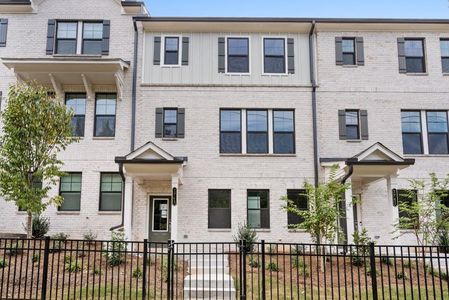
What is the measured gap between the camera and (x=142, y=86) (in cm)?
1775

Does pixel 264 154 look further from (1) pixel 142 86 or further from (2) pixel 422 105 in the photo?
(2) pixel 422 105

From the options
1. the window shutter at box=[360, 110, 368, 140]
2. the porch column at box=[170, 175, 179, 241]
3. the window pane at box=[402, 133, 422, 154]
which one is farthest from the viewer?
the window pane at box=[402, 133, 422, 154]

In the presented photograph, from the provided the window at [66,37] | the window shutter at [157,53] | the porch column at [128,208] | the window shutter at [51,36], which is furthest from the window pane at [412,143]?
the window shutter at [51,36]

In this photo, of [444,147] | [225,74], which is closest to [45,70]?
[225,74]

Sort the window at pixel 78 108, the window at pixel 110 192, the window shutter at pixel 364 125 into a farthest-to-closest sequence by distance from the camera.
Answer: the window at pixel 78 108, the window shutter at pixel 364 125, the window at pixel 110 192

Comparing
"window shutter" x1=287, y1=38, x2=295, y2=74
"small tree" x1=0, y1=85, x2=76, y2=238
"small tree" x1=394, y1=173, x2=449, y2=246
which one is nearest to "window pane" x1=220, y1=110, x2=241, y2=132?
"window shutter" x1=287, y1=38, x2=295, y2=74

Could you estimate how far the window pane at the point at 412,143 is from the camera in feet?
57.6

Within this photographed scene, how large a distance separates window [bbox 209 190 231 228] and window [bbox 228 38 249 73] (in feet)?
17.1

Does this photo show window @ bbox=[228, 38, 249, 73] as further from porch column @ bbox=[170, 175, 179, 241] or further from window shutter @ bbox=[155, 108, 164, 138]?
porch column @ bbox=[170, 175, 179, 241]

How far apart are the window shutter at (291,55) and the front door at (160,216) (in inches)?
293

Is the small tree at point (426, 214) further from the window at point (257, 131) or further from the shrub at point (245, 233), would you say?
the window at point (257, 131)

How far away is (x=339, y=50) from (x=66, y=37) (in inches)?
457

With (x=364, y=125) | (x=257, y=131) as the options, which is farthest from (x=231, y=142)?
(x=364, y=125)

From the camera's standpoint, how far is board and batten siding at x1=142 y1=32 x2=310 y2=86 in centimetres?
1783
